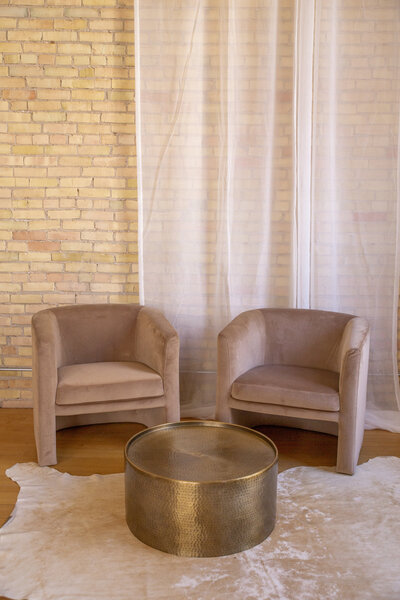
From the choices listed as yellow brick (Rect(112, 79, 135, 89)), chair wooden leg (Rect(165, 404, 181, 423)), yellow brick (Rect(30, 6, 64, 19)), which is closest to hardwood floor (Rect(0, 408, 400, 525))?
chair wooden leg (Rect(165, 404, 181, 423))

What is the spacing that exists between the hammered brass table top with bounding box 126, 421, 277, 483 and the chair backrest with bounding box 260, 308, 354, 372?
96 cm

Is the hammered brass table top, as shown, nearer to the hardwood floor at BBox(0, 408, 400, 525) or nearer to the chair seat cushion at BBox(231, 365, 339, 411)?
the chair seat cushion at BBox(231, 365, 339, 411)

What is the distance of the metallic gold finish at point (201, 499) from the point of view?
2.42 meters

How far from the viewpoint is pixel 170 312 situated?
4.19 metres

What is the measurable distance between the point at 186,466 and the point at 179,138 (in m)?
2.27

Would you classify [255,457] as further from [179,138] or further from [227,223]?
[179,138]

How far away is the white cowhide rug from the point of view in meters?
2.28

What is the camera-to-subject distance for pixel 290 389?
3.34 meters

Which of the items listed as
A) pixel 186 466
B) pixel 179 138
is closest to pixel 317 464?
pixel 186 466

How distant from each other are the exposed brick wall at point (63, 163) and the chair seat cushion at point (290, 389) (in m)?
1.27

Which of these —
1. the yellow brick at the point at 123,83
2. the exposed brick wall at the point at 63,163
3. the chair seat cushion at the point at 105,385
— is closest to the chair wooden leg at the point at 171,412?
the chair seat cushion at the point at 105,385

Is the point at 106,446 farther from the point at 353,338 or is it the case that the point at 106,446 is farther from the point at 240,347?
the point at 353,338

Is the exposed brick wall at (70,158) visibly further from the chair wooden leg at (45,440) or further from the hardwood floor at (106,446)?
the chair wooden leg at (45,440)

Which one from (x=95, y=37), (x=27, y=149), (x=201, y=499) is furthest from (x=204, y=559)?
(x=95, y=37)
